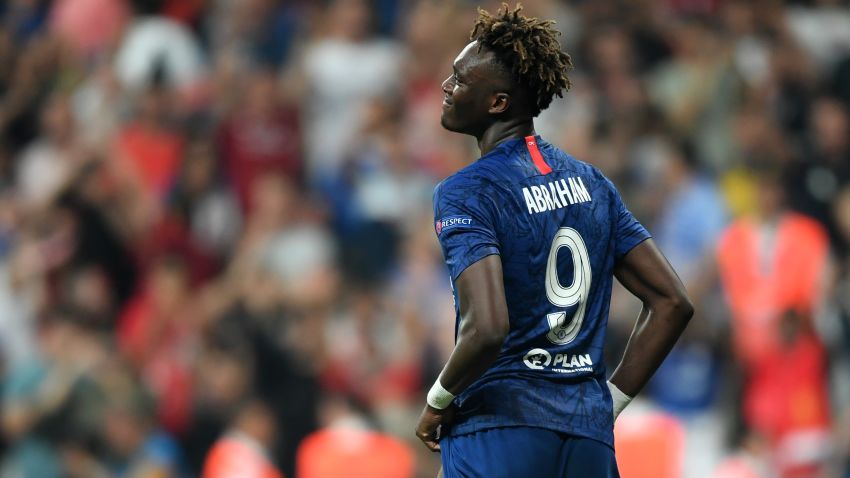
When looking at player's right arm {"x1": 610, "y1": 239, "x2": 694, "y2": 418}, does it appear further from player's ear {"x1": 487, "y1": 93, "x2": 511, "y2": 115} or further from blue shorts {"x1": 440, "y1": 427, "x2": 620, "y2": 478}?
player's ear {"x1": 487, "y1": 93, "x2": 511, "y2": 115}

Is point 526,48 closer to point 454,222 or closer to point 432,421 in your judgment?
point 454,222

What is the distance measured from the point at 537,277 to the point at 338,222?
686 cm

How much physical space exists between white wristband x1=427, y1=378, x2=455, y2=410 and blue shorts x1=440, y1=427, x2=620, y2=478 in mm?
131

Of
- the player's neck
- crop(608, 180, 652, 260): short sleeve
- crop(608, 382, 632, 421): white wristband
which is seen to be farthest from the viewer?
crop(608, 382, 632, 421): white wristband

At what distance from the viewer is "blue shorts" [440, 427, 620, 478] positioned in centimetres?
409

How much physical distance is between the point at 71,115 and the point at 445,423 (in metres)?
7.96

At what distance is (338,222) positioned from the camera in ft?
35.8

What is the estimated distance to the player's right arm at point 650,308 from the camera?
4.40 m

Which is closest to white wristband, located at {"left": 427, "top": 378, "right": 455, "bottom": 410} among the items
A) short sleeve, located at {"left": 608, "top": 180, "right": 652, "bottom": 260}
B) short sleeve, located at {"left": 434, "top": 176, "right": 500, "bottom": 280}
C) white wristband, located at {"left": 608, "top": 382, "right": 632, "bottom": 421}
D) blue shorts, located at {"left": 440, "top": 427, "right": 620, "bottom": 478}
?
blue shorts, located at {"left": 440, "top": 427, "right": 620, "bottom": 478}

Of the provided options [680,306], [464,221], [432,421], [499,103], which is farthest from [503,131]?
[432,421]

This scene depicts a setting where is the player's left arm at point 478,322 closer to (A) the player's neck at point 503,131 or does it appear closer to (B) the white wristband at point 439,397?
(B) the white wristband at point 439,397

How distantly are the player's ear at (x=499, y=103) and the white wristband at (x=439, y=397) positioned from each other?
80 centimetres

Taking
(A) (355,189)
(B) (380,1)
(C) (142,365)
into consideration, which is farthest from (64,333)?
(B) (380,1)

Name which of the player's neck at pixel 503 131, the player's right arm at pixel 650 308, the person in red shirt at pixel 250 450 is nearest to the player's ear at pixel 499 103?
the player's neck at pixel 503 131
